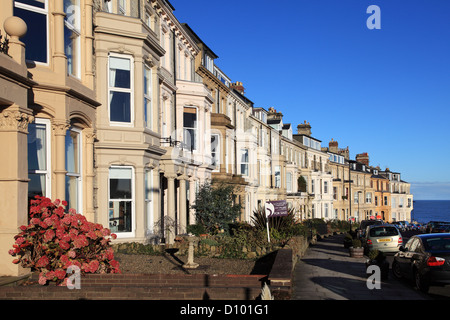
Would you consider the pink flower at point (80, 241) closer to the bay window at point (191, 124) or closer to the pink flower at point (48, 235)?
the pink flower at point (48, 235)

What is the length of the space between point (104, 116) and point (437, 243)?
1036 centimetres

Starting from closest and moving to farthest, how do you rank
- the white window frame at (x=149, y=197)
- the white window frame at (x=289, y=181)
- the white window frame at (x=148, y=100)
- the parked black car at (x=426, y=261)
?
the parked black car at (x=426, y=261) < the white window frame at (x=148, y=100) < the white window frame at (x=149, y=197) < the white window frame at (x=289, y=181)

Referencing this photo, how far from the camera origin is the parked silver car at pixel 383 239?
21953 mm

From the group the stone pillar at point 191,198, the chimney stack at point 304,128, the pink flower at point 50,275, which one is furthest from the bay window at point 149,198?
the chimney stack at point 304,128

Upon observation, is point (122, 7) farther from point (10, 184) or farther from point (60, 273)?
point (60, 273)

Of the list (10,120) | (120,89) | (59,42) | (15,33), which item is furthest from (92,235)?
(120,89)

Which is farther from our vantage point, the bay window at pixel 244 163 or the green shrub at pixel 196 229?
the bay window at pixel 244 163

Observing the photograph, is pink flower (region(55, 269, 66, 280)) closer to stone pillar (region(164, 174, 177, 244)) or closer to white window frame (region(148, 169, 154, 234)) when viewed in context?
white window frame (region(148, 169, 154, 234))

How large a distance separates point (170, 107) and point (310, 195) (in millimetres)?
41492

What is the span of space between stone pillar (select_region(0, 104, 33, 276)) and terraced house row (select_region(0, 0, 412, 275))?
0.02m

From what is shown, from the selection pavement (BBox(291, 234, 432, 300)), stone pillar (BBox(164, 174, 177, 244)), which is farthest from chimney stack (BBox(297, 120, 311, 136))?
pavement (BBox(291, 234, 432, 300))

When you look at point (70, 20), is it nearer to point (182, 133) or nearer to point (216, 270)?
point (216, 270)

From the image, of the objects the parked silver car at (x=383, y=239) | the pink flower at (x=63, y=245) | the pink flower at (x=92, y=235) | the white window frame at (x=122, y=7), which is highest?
the white window frame at (x=122, y=7)

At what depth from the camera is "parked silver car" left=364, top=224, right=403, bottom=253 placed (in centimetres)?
2195
